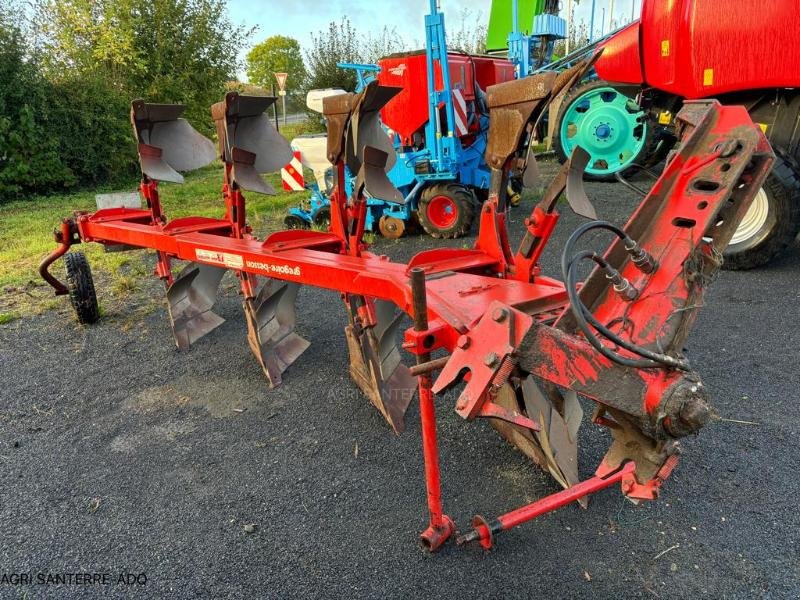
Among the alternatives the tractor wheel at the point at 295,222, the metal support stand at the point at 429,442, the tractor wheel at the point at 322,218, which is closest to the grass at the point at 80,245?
the tractor wheel at the point at 295,222

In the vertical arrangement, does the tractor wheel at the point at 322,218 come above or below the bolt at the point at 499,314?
below

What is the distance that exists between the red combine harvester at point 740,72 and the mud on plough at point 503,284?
251cm

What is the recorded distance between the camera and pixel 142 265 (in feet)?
20.4

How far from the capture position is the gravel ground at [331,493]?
6.57 ft

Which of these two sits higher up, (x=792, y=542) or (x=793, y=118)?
(x=793, y=118)

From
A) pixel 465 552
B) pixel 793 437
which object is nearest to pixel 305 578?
pixel 465 552

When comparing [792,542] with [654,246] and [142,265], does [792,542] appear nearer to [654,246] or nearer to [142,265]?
[654,246]

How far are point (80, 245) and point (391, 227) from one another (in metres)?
3.95

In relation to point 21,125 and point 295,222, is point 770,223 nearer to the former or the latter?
point 295,222

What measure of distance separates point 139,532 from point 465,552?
1275mm

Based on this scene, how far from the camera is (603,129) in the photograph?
22.5 ft

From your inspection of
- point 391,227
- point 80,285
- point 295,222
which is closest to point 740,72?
point 391,227

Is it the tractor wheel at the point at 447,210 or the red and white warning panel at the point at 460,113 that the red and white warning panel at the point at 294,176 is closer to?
the tractor wheel at the point at 447,210

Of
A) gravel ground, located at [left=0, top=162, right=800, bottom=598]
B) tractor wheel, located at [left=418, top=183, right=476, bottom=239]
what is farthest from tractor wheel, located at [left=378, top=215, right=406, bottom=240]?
gravel ground, located at [left=0, top=162, right=800, bottom=598]
